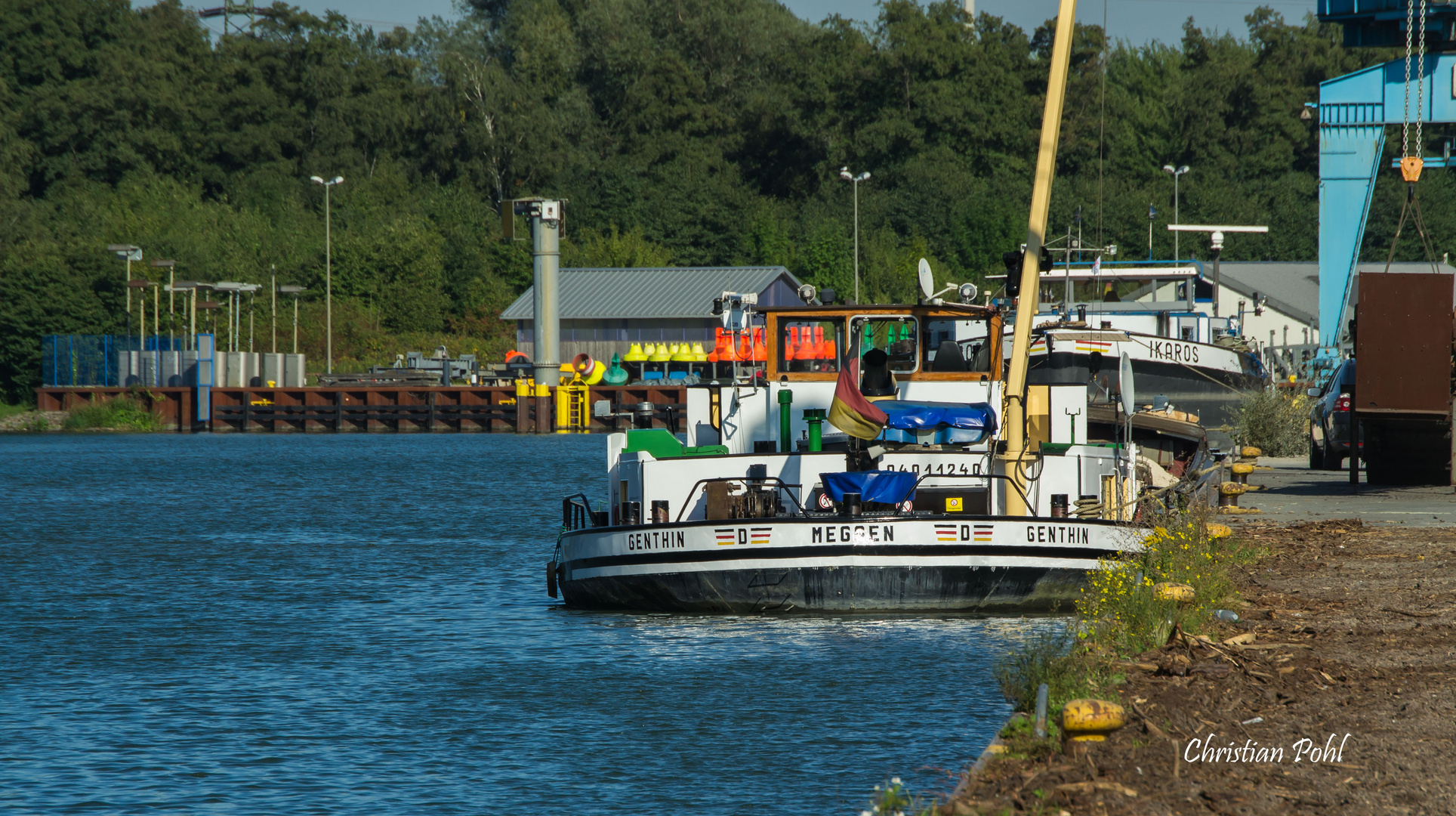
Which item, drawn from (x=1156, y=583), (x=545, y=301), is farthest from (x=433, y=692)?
(x=545, y=301)

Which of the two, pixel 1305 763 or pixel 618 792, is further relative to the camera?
pixel 618 792

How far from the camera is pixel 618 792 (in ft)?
34.3

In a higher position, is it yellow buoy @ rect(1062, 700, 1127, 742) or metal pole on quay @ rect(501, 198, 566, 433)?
metal pole on quay @ rect(501, 198, 566, 433)

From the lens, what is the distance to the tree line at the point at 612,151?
92.3m

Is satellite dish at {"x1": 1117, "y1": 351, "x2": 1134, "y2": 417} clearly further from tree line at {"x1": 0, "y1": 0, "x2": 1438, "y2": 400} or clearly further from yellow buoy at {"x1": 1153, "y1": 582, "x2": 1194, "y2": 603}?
tree line at {"x1": 0, "y1": 0, "x2": 1438, "y2": 400}

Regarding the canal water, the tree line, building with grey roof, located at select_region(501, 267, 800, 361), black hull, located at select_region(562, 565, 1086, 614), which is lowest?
the canal water

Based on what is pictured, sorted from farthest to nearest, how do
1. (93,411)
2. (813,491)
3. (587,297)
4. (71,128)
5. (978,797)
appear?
(71,128), (587,297), (93,411), (813,491), (978,797)

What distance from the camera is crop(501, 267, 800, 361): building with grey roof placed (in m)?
81.6

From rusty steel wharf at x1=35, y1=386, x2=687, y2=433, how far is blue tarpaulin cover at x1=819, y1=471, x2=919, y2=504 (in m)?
49.0

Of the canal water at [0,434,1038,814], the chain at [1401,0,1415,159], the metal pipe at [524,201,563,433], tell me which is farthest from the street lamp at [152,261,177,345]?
the chain at [1401,0,1415,159]

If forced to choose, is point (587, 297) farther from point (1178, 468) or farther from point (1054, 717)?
point (1054, 717)

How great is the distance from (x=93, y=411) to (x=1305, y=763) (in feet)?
224

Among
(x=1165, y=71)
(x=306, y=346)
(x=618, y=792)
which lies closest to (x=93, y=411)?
(x=306, y=346)

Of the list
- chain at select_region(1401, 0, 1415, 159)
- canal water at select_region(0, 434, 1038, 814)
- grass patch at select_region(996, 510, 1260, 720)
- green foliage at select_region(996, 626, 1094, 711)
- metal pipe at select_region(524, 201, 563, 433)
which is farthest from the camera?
metal pipe at select_region(524, 201, 563, 433)
